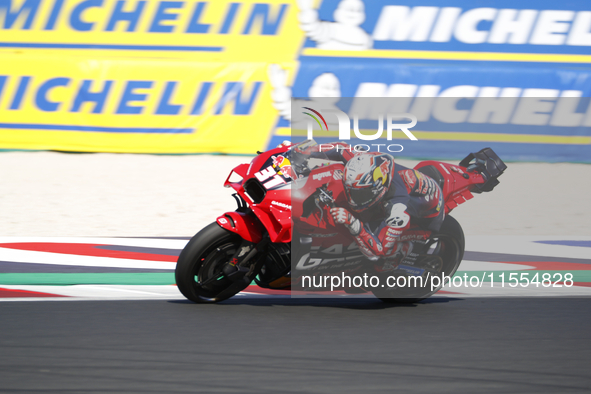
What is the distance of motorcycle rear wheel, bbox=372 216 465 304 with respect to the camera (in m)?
4.86

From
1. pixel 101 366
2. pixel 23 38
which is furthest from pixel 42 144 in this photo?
pixel 101 366

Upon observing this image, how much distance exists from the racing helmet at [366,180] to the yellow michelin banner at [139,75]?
7.75 meters

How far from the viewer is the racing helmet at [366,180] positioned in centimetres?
456

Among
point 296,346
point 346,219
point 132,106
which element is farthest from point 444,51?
point 296,346

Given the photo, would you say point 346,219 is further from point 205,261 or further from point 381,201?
point 205,261

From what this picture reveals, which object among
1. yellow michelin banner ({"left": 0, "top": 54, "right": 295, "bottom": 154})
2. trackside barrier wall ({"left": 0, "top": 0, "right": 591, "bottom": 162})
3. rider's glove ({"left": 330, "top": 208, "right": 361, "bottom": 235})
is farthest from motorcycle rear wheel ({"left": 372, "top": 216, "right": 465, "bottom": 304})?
yellow michelin banner ({"left": 0, "top": 54, "right": 295, "bottom": 154})

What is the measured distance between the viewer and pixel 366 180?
4.55 m

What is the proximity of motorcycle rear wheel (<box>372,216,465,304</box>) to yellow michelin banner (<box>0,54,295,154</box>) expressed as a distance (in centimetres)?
759

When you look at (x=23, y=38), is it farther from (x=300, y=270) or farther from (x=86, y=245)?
(x=300, y=270)

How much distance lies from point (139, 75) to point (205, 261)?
8590 millimetres

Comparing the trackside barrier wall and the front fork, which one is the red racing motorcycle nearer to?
the front fork

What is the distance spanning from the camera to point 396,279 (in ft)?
15.8

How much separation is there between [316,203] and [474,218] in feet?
3.70

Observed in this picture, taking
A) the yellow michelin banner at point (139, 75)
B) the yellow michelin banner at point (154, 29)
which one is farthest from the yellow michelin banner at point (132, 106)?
the yellow michelin banner at point (154, 29)
